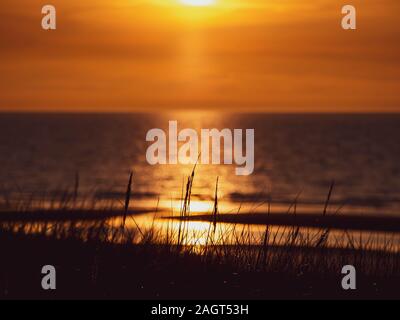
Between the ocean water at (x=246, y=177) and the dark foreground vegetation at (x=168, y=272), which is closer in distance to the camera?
the dark foreground vegetation at (x=168, y=272)

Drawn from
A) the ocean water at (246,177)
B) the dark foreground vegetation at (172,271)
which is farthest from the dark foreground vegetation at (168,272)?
the ocean water at (246,177)

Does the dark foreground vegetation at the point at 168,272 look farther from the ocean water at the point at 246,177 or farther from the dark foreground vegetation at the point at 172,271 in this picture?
the ocean water at the point at 246,177

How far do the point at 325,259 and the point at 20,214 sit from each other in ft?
12.6

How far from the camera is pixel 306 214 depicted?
35.3m

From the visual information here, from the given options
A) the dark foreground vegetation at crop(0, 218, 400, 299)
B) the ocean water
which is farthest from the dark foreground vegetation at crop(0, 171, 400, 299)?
the ocean water

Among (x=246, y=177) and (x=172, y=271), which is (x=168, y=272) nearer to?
(x=172, y=271)

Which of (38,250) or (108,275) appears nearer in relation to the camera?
(108,275)

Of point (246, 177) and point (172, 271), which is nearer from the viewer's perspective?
point (172, 271)

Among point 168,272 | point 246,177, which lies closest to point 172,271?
point 168,272

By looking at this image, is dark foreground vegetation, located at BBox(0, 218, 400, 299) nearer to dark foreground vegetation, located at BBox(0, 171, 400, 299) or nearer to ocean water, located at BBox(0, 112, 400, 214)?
dark foreground vegetation, located at BBox(0, 171, 400, 299)

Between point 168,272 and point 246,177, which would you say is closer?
point 168,272

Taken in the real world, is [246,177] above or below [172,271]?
above

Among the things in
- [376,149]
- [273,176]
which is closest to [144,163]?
[273,176]
